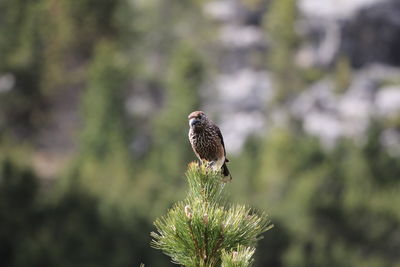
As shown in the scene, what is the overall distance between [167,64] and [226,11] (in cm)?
1095

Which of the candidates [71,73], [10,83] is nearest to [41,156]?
[10,83]

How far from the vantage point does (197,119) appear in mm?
5977

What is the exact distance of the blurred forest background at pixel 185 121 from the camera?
102 feet

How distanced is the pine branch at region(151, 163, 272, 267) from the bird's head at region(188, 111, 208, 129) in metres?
1.31

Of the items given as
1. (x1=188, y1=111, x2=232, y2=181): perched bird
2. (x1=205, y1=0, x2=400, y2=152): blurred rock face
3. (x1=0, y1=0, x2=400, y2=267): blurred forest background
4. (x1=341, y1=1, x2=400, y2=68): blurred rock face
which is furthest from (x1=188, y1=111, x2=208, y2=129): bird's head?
(x1=341, y1=1, x2=400, y2=68): blurred rock face

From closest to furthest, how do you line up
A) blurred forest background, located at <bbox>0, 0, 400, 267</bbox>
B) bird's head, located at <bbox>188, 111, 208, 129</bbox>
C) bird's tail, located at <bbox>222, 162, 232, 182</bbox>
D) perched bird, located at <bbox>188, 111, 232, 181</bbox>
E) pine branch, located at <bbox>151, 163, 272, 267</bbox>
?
pine branch, located at <bbox>151, 163, 272, 267</bbox>, bird's tail, located at <bbox>222, 162, 232, 182</bbox>, bird's head, located at <bbox>188, 111, 208, 129</bbox>, perched bird, located at <bbox>188, 111, 232, 181</bbox>, blurred forest background, located at <bbox>0, 0, 400, 267</bbox>

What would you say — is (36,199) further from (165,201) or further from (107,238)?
(165,201)

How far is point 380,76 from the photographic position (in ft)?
207

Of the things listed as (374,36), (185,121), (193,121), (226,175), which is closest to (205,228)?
(226,175)

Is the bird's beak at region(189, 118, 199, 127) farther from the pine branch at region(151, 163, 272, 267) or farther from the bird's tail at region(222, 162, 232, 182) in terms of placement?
the pine branch at region(151, 163, 272, 267)

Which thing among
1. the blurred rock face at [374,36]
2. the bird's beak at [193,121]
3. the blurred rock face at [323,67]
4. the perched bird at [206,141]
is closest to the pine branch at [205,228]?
the bird's beak at [193,121]

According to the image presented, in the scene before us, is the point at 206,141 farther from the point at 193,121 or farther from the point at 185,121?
the point at 185,121

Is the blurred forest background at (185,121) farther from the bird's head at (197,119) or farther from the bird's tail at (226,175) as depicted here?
the bird's tail at (226,175)

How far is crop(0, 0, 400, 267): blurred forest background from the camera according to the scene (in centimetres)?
3120
